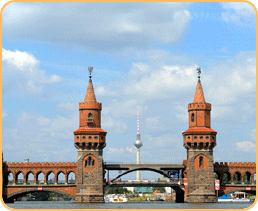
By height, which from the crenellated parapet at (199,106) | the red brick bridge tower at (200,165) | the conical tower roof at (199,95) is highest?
the conical tower roof at (199,95)

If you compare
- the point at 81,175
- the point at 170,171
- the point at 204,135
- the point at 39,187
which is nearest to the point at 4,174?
the point at 39,187

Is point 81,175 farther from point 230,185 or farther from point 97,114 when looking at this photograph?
point 230,185

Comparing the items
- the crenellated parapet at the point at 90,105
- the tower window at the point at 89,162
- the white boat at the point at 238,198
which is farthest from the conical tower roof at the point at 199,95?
the white boat at the point at 238,198

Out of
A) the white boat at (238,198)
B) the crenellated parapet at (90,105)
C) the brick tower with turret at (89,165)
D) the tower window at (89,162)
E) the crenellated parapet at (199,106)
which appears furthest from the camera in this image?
the white boat at (238,198)

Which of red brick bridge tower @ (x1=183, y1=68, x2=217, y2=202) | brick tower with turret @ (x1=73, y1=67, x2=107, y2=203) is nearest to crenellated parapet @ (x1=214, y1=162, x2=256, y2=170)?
red brick bridge tower @ (x1=183, y1=68, x2=217, y2=202)

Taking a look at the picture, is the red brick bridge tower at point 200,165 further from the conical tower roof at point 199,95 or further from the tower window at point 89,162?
the tower window at point 89,162

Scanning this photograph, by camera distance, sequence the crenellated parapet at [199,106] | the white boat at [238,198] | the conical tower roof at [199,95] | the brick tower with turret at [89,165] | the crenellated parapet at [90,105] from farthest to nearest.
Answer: the white boat at [238,198]
the conical tower roof at [199,95]
the crenellated parapet at [90,105]
the crenellated parapet at [199,106]
the brick tower with turret at [89,165]

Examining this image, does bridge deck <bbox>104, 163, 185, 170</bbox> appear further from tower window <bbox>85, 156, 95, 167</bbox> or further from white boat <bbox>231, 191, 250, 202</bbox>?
white boat <bbox>231, 191, 250, 202</bbox>

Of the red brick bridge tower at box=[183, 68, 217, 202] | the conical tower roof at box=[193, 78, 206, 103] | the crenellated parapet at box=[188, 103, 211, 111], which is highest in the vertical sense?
the conical tower roof at box=[193, 78, 206, 103]

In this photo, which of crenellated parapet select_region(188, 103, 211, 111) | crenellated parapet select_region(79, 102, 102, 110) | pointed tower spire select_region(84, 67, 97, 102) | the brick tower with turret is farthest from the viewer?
pointed tower spire select_region(84, 67, 97, 102)

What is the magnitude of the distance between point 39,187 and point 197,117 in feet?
97.3

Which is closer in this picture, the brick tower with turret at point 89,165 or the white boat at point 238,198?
the brick tower with turret at point 89,165

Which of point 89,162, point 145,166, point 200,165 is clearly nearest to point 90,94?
point 89,162

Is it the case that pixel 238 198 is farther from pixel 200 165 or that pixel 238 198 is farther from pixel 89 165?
pixel 89 165
